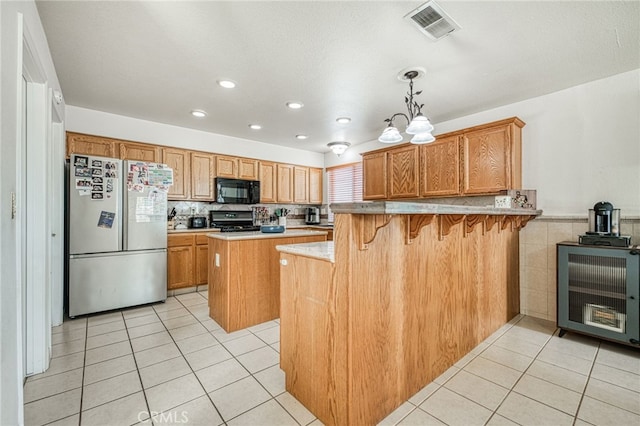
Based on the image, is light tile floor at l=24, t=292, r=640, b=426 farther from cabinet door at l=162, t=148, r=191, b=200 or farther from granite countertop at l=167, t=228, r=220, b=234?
cabinet door at l=162, t=148, r=191, b=200

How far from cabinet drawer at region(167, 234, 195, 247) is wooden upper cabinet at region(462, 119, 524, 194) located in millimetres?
3889

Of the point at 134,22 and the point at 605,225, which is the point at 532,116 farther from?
the point at 134,22

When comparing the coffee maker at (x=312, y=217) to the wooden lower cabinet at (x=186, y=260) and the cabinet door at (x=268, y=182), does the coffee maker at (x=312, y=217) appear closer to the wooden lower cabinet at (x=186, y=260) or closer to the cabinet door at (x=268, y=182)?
the cabinet door at (x=268, y=182)

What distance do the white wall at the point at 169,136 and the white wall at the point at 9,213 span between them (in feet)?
8.59

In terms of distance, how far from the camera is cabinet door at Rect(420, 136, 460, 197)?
3598 mm

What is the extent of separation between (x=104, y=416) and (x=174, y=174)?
337 cm

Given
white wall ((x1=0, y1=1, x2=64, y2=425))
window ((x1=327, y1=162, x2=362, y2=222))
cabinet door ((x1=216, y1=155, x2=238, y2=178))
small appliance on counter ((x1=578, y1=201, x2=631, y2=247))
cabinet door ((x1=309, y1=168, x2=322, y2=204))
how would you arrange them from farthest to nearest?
Result: cabinet door ((x1=309, y1=168, x2=322, y2=204)), window ((x1=327, y1=162, x2=362, y2=222)), cabinet door ((x1=216, y1=155, x2=238, y2=178)), small appliance on counter ((x1=578, y1=201, x2=631, y2=247)), white wall ((x1=0, y1=1, x2=64, y2=425))

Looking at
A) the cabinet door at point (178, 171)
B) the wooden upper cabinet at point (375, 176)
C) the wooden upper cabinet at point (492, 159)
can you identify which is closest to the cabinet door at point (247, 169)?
the cabinet door at point (178, 171)

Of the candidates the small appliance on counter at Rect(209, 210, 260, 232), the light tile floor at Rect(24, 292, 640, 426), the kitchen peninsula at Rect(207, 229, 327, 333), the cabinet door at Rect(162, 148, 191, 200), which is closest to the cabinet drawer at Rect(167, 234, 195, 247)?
the small appliance on counter at Rect(209, 210, 260, 232)

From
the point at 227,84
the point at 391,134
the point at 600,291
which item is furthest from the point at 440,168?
the point at 227,84

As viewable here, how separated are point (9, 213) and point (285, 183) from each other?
4.49 m

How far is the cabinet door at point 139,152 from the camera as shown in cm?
392

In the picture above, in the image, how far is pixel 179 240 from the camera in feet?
13.4

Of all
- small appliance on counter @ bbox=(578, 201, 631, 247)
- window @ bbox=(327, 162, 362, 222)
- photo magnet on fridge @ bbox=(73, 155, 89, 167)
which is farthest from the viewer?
window @ bbox=(327, 162, 362, 222)
